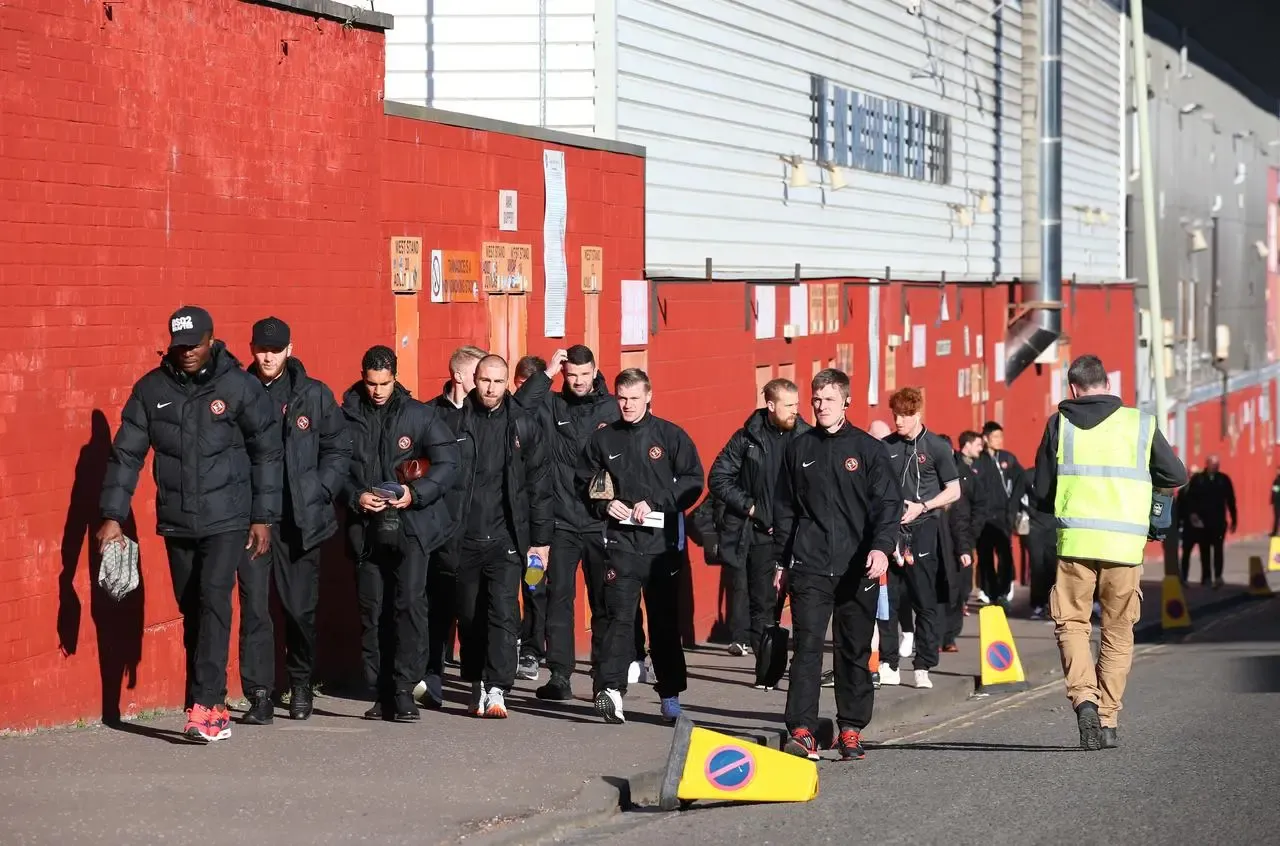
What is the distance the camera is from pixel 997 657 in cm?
1416

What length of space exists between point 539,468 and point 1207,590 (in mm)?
19132

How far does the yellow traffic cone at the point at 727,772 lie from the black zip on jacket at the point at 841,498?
4.90 feet

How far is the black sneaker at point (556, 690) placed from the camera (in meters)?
12.2

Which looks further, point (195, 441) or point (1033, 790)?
point (195, 441)

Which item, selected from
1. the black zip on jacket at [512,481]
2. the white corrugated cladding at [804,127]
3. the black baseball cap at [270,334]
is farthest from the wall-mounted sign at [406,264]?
the white corrugated cladding at [804,127]

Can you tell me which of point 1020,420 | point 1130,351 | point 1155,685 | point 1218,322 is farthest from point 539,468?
point 1218,322

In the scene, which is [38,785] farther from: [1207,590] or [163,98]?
[1207,590]

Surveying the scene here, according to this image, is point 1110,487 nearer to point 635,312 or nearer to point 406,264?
point 406,264

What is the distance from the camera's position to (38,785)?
28.4 ft

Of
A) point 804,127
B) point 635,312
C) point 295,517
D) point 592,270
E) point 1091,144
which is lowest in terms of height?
point 295,517

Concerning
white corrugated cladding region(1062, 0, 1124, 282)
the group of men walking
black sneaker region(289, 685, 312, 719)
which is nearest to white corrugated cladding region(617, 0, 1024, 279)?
white corrugated cladding region(1062, 0, 1124, 282)

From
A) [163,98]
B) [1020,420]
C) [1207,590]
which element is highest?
[163,98]

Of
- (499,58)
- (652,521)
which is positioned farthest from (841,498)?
(499,58)

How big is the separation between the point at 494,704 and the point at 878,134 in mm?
13282
